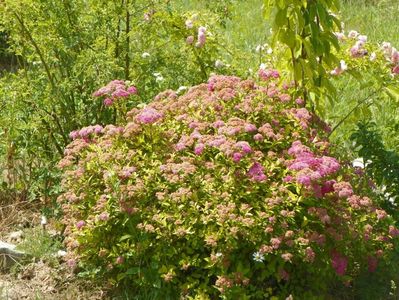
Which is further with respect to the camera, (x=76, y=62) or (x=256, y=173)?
(x=76, y=62)

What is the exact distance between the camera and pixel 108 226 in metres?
3.65

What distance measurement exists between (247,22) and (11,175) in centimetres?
410

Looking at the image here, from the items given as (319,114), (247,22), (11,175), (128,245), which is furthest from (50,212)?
(247,22)

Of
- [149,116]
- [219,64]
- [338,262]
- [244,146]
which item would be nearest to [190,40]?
[219,64]

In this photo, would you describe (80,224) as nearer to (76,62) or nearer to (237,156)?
(237,156)

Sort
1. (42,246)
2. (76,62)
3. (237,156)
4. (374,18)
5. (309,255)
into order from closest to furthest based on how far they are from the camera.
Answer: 1. (309,255)
2. (237,156)
3. (42,246)
4. (76,62)
5. (374,18)

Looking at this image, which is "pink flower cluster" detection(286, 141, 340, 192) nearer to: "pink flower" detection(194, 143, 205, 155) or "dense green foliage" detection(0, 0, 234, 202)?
"pink flower" detection(194, 143, 205, 155)

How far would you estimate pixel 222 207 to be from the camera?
340cm

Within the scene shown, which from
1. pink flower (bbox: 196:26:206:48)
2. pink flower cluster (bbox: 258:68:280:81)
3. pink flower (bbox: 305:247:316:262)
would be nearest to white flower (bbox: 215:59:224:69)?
pink flower (bbox: 196:26:206:48)

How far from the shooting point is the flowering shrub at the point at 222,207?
3.43 meters

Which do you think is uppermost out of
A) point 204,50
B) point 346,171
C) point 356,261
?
point 204,50

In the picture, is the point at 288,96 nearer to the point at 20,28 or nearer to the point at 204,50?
the point at 204,50

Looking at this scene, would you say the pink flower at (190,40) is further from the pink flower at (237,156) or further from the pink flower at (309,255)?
the pink flower at (309,255)

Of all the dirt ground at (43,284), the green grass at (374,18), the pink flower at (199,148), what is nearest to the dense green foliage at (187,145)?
the pink flower at (199,148)
